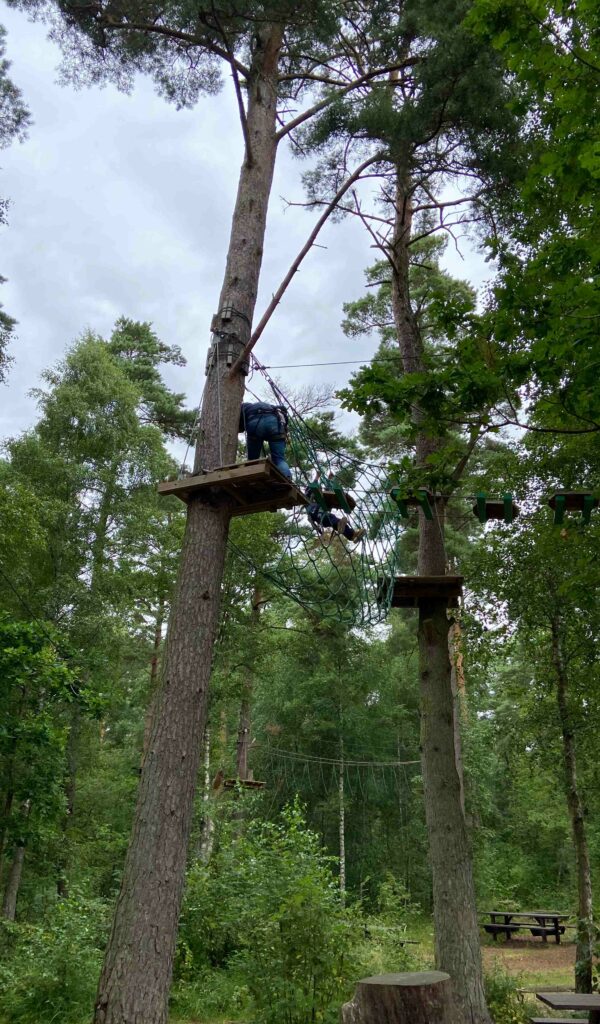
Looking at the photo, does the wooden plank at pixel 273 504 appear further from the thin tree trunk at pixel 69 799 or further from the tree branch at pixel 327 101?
the thin tree trunk at pixel 69 799

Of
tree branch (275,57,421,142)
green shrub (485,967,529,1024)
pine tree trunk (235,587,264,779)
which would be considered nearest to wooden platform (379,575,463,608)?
green shrub (485,967,529,1024)

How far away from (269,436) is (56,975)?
177 inches

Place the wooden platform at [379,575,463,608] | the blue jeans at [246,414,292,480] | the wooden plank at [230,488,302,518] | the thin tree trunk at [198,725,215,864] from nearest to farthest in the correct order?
the wooden plank at [230,488,302,518] < the blue jeans at [246,414,292,480] < the wooden platform at [379,575,463,608] < the thin tree trunk at [198,725,215,864]

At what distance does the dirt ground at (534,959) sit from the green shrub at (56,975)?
4104 millimetres

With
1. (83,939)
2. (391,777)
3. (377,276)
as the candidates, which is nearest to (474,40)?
(377,276)

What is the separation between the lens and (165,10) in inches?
230

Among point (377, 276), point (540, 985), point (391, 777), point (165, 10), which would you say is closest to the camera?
point (165, 10)

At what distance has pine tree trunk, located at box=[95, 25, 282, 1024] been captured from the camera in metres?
3.38

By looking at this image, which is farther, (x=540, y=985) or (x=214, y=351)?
(x=540, y=985)

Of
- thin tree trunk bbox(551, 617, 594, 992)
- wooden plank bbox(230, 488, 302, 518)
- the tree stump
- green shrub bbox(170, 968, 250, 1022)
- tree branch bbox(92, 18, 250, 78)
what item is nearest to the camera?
the tree stump

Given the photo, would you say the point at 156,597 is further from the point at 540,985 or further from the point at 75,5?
the point at 75,5

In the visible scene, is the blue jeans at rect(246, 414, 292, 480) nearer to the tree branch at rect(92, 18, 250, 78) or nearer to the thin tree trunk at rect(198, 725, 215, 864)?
the tree branch at rect(92, 18, 250, 78)

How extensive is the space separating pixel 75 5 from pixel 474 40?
3.16 m

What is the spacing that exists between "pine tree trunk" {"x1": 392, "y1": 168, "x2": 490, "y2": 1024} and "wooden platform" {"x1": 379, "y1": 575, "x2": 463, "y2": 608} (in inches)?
5.9
